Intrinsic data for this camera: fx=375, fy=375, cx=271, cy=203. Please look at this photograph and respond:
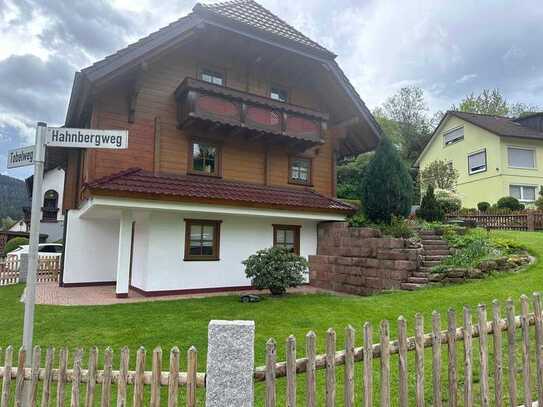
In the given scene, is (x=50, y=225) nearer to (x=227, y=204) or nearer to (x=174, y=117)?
(x=174, y=117)

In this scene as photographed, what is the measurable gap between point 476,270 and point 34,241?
29.9 feet

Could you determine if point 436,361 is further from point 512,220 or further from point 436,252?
point 512,220

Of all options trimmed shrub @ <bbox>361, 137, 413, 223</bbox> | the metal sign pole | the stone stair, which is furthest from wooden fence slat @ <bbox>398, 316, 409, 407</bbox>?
trimmed shrub @ <bbox>361, 137, 413, 223</bbox>

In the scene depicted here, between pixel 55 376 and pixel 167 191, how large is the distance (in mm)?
7788

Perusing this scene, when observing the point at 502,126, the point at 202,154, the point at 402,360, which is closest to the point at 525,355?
the point at 402,360

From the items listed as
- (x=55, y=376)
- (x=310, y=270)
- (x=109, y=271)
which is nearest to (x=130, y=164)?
(x=109, y=271)

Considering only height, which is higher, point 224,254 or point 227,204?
point 227,204

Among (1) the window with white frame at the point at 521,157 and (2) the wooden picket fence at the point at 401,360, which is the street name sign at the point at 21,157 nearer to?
(2) the wooden picket fence at the point at 401,360

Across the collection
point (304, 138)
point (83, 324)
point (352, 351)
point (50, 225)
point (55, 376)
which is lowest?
point (83, 324)

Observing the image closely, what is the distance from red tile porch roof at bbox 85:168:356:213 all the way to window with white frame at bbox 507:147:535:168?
2052 centimetres

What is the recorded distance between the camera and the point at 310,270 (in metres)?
13.6

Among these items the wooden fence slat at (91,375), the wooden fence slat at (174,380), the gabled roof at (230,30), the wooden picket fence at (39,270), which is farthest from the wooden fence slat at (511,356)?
the wooden picket fence at (39,270)

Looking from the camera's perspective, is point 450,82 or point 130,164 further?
point 450,82

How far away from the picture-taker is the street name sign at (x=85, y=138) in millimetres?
3770
